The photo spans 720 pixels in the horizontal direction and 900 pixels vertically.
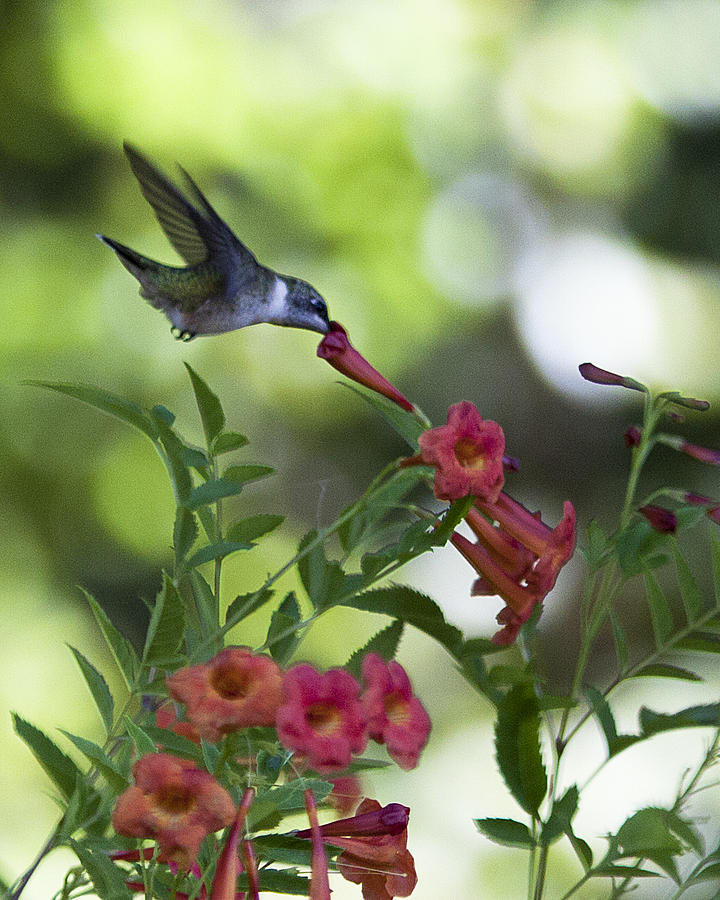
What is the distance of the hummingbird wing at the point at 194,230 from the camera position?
1.04 meters

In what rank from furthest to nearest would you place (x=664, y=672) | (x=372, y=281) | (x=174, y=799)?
(x=372, y=281), (x=664, y=672), (x=174, y=799)

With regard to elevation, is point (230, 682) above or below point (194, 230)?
below

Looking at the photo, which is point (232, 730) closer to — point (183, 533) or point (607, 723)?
point (183, 533)

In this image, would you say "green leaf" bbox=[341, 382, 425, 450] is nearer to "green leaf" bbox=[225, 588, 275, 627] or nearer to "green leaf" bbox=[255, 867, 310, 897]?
→ "green leaf" bbox=[225, 588, 275, 627]

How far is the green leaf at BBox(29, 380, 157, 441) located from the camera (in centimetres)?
59

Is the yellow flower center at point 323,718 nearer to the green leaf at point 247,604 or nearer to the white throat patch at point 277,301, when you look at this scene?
the green leaf at point 247,604

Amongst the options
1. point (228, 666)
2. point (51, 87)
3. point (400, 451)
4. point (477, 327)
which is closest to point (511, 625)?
point (228, 666)

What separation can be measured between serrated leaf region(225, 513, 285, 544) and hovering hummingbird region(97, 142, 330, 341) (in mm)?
523

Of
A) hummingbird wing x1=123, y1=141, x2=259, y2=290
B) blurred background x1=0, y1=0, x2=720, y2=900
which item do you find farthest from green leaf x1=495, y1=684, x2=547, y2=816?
blurred background x1=0, y1=0, x2=720, y2=900

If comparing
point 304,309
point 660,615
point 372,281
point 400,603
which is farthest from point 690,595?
point 372,281

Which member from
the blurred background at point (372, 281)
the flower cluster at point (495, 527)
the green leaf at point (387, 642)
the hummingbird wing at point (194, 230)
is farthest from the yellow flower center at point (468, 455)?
the blurred background at point (372, 281)

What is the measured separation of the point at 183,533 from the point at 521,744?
235mm

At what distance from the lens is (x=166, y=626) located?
561 millimetres

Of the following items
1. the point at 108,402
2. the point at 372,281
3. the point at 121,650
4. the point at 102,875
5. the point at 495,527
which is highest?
the point at 372,281
